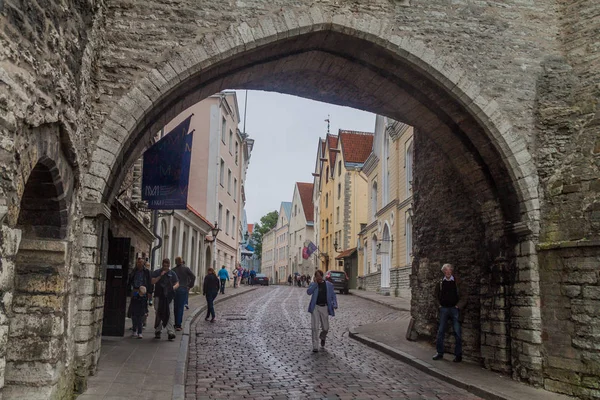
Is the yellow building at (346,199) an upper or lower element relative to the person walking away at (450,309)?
upper

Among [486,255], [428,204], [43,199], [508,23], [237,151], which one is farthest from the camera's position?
[237,151]

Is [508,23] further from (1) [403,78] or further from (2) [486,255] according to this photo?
(2) [486,255]

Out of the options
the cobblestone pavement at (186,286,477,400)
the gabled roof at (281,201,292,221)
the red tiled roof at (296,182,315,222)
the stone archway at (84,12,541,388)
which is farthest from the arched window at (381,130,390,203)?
the gabled roof at (281,201,292,221)

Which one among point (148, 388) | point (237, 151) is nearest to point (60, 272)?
point (148, 388)

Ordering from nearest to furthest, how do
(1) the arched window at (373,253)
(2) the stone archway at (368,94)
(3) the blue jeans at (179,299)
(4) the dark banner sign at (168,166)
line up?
(2) the stone archway at (368,94) < (4) the dark banner sign at (168,166) < (3) the blue jeans at (179,299) < (1) the arched window at (373,253)

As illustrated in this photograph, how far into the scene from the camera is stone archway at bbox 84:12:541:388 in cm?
736

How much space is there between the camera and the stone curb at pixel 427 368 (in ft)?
22.9

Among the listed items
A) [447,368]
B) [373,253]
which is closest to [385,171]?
[373,253]

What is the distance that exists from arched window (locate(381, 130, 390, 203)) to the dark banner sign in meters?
18.2

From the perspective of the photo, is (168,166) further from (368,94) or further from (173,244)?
(173,244)

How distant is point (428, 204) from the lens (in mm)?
11305

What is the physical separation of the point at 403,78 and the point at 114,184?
14.9ft

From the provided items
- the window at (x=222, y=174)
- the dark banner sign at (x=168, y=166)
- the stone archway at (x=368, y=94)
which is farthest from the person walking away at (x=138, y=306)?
the window at (x=222, y=174)

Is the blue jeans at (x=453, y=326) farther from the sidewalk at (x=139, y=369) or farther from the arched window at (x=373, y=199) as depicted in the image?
the arched window at (x=373, y=199)
